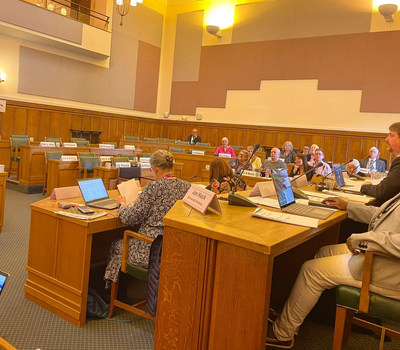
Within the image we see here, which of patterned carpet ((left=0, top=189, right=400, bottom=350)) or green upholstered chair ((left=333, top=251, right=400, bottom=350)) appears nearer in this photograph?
green upholstered chair ((left=333, top=251, right=400, bottom=350))

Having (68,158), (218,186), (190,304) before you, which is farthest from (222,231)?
(68,158)

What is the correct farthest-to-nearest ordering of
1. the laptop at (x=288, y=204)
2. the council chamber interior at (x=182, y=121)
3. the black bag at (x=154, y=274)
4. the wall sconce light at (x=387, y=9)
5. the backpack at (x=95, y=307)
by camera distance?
the wall sconce light at (x=387, y=9), the backpack at (x=95, y=307), the black bag at (x=154, y=274), the laptop at (x=288, y=204), the council chamber interior at (x=182, y=121)

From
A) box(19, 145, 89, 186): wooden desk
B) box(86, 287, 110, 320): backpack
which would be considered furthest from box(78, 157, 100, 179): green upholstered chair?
box(86, 287, 110, 320): backpack

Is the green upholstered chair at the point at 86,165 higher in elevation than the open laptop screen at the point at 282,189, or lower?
lower

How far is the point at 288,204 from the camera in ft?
6.53

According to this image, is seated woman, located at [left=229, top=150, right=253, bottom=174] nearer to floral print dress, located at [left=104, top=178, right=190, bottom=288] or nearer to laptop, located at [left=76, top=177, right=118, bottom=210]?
laptop, located at [left=76, top=177, right=118, bottom=210]

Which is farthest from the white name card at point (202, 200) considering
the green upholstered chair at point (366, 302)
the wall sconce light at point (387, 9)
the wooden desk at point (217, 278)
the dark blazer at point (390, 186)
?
the wall sconce light at point (387, 9)

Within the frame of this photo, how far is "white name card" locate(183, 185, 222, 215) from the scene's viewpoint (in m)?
1.57

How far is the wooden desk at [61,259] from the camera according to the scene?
7.57ft

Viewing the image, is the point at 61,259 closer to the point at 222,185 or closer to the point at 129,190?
the point at 129,190

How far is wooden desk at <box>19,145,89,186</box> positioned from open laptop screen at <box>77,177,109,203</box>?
14.1ft

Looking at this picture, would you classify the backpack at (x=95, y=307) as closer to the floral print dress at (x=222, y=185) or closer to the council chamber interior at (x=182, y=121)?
the council chamber interior at (x=182, y=121)

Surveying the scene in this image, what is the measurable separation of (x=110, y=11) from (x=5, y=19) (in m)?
3.59

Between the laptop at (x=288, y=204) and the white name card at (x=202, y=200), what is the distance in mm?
387
